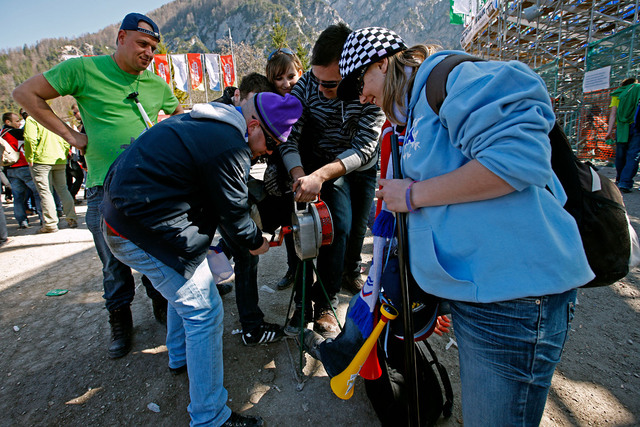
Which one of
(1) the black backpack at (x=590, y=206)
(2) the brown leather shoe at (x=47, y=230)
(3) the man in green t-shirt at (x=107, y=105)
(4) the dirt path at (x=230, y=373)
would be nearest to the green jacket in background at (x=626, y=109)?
(4) the dirt path at (x=230, y=373)

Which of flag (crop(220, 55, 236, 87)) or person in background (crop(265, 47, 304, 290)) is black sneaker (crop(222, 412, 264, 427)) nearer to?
person in background (crop(265, 47, 304, 290))

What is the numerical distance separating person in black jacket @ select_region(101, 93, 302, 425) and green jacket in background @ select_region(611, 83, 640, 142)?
23.0ft

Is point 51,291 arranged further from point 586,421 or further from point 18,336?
point 586,421

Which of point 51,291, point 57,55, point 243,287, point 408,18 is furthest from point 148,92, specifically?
point 408,18

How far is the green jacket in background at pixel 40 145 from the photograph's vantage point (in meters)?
5.39

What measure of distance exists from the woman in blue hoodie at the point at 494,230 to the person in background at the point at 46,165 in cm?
679

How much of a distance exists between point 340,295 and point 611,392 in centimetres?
203

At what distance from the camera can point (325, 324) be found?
2.51 metres

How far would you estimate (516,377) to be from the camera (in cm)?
103

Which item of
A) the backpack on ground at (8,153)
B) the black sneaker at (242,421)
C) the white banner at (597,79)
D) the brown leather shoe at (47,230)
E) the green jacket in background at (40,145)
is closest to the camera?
the black sneaker at (242,421)

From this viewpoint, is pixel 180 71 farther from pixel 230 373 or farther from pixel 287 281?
pixel 230 373

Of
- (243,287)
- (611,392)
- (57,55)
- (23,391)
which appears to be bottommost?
(611,392)

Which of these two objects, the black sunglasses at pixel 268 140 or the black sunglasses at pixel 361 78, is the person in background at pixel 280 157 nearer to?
the black sunglasses at pixel 268 140

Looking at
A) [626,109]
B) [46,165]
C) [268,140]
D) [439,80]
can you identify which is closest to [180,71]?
[46,165]
